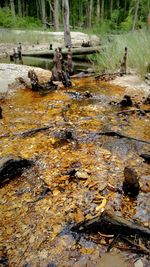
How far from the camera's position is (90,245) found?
7.56ft

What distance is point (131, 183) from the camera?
9.32 ft

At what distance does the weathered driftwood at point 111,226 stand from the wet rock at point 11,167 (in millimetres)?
1171

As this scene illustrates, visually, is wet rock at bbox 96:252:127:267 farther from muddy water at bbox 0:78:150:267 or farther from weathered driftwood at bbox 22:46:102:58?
weathered driftwood at bbox 22:46:102:58

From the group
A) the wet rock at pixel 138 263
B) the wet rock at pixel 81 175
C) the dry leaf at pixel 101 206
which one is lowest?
the wet rock at pixel 138 263

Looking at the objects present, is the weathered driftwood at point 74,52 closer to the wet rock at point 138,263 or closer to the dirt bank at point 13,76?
the dirt bank at point 13,76

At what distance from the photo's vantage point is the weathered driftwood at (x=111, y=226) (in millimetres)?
2346

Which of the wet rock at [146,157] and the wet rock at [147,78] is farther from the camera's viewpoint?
the wet rock at [147,78]

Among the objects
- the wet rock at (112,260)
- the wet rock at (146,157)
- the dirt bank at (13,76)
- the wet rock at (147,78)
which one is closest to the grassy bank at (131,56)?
the wet rock at (147,78)

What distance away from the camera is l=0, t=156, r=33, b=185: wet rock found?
3.30m

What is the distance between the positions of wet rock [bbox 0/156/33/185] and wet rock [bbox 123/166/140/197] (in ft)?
4.31

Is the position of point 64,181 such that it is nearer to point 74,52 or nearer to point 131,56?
point 131,56

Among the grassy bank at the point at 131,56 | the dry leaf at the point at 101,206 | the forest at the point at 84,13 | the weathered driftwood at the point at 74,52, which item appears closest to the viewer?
the dry leaf at the point at 101,206

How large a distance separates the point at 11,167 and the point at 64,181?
694 millimetres

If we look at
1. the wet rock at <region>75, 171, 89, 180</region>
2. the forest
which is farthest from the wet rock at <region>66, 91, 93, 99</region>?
the forest
